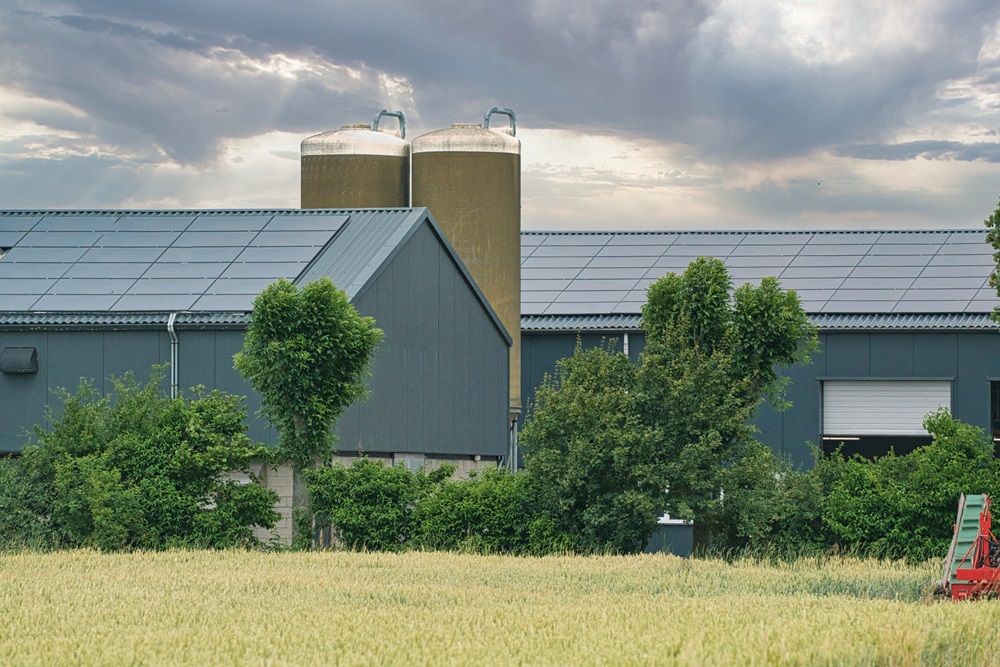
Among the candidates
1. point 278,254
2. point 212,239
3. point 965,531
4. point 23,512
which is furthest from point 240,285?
point 965,531

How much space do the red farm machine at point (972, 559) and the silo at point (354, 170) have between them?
26.3 metres

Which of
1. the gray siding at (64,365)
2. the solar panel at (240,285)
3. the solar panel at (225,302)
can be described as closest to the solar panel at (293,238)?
the solar panel at (240,285)

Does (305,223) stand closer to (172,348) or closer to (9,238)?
(172,348)

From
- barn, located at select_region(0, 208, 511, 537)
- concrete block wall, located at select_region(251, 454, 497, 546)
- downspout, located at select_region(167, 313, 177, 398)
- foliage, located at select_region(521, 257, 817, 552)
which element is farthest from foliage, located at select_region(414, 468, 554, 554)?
downspout, located at select_region(167, 313, 177, 398)

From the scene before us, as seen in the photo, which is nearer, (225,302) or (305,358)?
(305,358)

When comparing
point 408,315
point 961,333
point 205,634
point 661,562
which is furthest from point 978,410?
point 205,634

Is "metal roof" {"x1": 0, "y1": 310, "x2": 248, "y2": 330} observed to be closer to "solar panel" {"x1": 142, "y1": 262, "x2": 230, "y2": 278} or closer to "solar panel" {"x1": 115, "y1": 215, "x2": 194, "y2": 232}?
"solar panel" {"x1": 142, "y1": 262, "x2": 230, "y2": 278}

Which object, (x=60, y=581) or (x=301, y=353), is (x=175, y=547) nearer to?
(x=301, y=353)

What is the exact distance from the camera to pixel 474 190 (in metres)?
44.3

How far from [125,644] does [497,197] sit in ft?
104

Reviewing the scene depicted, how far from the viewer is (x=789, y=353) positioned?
3247 cm

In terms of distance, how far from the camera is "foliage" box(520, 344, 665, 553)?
3012 cm

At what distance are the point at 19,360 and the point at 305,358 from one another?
976 cm

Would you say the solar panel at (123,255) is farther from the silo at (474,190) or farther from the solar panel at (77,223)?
the silo at (474,190)
